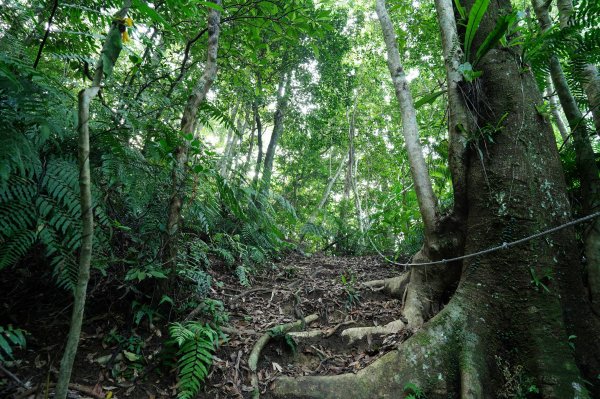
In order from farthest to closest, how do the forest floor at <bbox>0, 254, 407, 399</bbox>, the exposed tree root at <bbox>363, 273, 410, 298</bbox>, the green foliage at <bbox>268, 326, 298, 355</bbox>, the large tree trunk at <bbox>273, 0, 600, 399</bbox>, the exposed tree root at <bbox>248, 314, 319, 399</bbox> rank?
the exposed tree root at <bbox>363, 273, 410, 298</bbox> → the green foliage at <bbox>268, 326, 298, 355</bbox> → the exposed tree root at <bbox>248, 314, 319, 399</bbox> → the large tree trunk at <bbox>273, 0, 600, 399</bbox> → the forest floor at <bbox>0, 254, 407, 399</bbox>

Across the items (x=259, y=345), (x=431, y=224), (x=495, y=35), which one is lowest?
(x=259, y=345)

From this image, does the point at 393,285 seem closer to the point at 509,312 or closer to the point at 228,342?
the point at 509,312

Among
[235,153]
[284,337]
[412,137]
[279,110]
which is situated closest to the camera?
[284,337]

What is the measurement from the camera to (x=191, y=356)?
7.74 feet

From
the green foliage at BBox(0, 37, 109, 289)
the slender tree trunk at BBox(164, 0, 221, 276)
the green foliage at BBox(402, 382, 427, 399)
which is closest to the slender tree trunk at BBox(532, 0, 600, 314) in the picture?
the green foliage at BBox(402, 382, 427, 399)

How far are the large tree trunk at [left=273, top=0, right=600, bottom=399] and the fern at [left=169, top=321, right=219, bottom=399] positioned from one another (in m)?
0.63

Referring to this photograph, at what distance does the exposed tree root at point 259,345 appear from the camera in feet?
8.39

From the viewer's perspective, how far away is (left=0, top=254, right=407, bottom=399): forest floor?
6.98 feet

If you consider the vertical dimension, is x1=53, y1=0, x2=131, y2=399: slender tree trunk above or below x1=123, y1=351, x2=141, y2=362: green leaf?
above

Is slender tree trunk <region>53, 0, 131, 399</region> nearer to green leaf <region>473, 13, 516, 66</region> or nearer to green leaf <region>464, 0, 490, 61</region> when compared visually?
green leaf <region>473, 13, 516, 66</region>

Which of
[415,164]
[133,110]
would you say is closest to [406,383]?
[415,164]

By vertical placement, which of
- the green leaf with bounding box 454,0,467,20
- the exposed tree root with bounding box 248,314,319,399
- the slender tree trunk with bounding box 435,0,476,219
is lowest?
the exposed tree root with bounding box 248,314,319,399

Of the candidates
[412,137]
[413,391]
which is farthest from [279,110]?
[413,391]

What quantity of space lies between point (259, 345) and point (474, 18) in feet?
12.4
